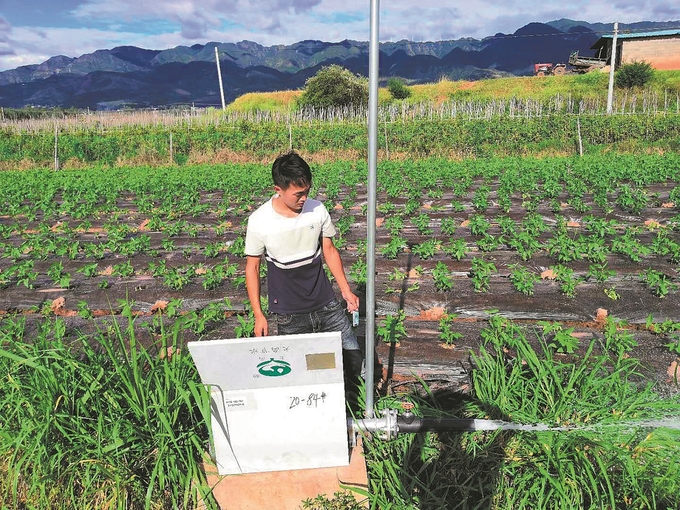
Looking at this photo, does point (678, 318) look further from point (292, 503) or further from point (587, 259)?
point (292, 503)

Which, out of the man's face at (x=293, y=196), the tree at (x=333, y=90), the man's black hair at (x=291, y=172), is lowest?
the man's face at (x=293, y=196)

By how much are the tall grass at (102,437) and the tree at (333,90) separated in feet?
116

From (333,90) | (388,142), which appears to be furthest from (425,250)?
(333,90)

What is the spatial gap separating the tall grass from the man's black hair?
1.16 m

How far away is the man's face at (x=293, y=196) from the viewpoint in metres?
2.67

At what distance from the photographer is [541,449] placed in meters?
2.63

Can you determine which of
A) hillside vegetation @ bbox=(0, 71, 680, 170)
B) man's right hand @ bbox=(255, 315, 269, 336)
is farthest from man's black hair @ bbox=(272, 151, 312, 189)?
hillside vegetation @ bbox=(0, 71, 680, 170)

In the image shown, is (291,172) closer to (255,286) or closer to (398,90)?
(255,286)

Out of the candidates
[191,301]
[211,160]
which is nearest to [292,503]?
[191,301]

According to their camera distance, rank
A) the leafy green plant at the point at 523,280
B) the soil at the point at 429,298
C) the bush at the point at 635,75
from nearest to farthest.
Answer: the soil at the point at 429,298 < the leafy green plant at the point at 523,280 < the bush at the point at 635,75

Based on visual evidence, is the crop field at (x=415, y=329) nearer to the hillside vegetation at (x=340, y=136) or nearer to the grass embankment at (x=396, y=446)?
the grass embankment at (x=396, y=446)

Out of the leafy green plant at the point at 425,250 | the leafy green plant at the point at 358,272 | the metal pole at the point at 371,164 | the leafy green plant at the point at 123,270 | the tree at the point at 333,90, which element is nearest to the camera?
the metal pole at the point at 371,164

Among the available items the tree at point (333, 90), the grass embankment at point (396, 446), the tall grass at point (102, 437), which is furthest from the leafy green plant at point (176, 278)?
the tree at point (333, 90)

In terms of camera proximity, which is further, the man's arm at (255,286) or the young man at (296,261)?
the man's arm at (255,286)
